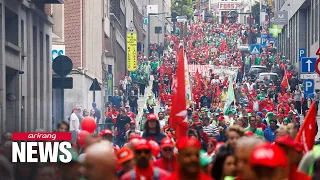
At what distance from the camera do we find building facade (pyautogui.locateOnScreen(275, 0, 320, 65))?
56969mm

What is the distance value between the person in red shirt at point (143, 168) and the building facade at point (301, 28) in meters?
44.2

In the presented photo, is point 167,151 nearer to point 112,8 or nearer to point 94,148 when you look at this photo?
point 94,148

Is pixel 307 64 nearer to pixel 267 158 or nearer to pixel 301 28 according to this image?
pixel 267 158

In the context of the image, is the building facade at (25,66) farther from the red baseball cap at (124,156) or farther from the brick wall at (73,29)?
the red baseball cap at (124,156)

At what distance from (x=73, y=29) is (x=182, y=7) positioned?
125 m

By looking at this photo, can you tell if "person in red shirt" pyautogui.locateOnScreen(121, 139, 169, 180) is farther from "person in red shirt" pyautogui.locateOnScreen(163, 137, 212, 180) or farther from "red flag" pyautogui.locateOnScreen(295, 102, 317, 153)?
"red flag" pyautogui.locateOnScreen(295, 102, 317, 153)

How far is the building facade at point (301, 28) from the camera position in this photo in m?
57.0

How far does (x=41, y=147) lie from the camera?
1440cm

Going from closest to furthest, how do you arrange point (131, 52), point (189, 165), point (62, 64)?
point (189, 165)
point (62, 64)
point (131, 52)

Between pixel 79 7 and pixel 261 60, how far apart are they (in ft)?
99.4

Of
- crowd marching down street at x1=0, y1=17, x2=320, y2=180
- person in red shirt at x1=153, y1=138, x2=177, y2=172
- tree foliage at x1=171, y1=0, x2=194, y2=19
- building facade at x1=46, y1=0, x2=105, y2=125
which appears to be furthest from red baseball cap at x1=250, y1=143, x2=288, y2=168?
tree foliage at x1=171, y1=0, x2=194, y2=19

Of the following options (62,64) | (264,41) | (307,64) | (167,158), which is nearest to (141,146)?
(167,158)

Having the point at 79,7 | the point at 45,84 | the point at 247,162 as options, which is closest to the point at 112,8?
the point at 79,7

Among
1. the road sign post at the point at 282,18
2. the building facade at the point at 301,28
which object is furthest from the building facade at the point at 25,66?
the road sign post at the point at 282,18
